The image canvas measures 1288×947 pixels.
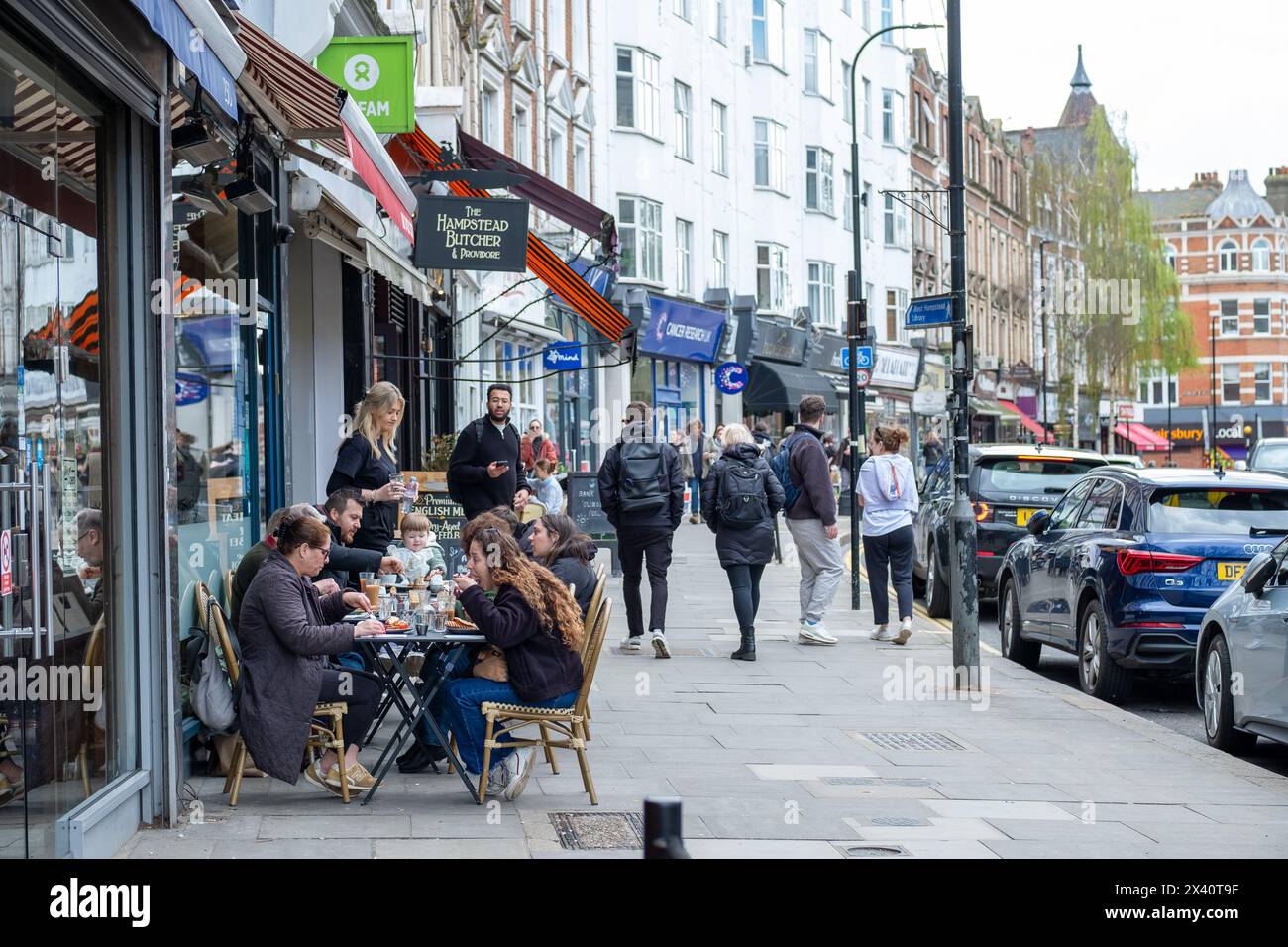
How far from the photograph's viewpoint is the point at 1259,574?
31.2 feet

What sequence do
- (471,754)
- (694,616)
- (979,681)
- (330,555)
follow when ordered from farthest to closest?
(694,616) < (979,681) < (330,555) < (471,754)

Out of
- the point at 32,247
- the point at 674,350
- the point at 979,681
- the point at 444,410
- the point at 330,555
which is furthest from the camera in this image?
the point at 674,350

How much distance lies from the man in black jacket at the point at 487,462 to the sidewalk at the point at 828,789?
1542 millimetres

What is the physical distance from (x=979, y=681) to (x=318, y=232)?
5.82 meters

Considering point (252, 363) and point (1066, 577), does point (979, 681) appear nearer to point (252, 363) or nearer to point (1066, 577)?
point (1066, 577)

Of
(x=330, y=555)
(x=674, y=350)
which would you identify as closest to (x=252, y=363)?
(x=330, y=555)

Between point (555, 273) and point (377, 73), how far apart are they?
12.6ft

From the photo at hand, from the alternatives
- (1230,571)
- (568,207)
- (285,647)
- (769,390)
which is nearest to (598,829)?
(285,647)

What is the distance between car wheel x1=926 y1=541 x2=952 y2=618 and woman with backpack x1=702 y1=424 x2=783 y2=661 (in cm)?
451

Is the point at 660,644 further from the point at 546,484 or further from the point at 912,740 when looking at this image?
the point at 546,484

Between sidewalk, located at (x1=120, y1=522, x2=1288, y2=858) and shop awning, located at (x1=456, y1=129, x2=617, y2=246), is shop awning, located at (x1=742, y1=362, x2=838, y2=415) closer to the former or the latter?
shop awning, located at (x1=456, y1=129, x2=617, y2=246)

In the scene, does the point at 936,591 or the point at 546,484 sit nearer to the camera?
the point at 936,591

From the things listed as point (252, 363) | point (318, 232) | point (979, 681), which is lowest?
point (979, 681)

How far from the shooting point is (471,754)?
26.9ft
